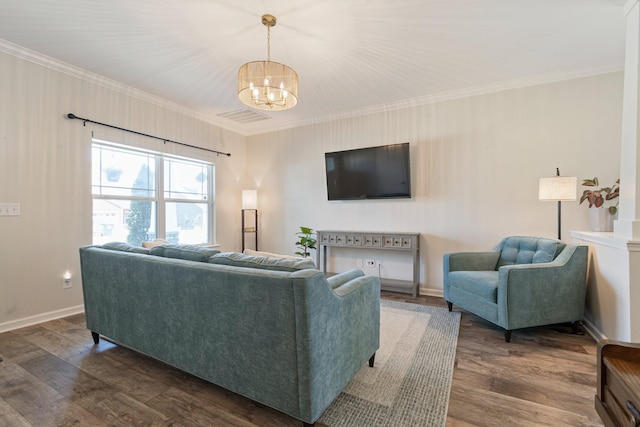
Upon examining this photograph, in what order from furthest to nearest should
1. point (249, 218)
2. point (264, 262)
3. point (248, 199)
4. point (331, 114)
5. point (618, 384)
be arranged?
point (249, 218) → point (248, 199) → point (331, 114) → point (264, 262) → point (618, 384)

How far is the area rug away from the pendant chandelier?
85.1 inches

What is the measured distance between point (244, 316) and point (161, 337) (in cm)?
80

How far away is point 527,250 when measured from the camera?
2.96 m

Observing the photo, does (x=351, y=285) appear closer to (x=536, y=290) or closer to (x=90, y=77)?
(x=536, y=290)

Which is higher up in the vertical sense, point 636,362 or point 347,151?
point 347,151

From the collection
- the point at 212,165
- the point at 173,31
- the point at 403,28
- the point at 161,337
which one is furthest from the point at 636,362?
the point at 212,165

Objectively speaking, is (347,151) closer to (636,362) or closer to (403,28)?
(403,28)

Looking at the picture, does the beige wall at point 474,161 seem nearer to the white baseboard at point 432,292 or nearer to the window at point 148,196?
Answer: the white baseboard at point 432,292

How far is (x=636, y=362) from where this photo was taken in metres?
0.82

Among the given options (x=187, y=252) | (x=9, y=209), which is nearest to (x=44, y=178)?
(x=9, y=209)

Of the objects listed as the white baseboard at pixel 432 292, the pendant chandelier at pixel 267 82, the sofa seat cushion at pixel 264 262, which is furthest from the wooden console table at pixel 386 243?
the sofa seat cushion at pixel 264 262

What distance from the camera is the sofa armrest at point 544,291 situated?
236cm

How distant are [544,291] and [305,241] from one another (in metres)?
2.94

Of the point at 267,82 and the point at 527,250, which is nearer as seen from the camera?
the point at 267,82
